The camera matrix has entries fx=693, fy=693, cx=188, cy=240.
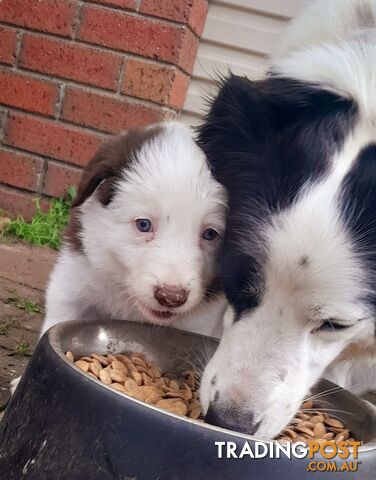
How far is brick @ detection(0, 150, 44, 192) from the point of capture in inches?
166

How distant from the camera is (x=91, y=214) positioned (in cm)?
226


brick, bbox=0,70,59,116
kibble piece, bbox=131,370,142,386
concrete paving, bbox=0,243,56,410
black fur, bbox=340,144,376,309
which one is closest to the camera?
black fur, bbox=340,144,376,309

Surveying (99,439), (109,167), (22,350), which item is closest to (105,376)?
(99,439)

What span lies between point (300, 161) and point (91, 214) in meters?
0.80

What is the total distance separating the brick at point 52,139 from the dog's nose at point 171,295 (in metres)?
2.39

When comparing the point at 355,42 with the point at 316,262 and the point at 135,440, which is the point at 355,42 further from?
the point at 135,440

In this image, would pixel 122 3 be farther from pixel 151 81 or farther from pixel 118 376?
pixel 118 376

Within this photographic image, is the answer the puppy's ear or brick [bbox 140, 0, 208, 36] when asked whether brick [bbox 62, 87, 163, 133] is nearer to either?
brick [bbox 140, 0, 208, 36]

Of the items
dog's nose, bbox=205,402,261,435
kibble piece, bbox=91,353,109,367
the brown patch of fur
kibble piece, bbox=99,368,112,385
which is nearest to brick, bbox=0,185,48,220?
the brown patch of fur

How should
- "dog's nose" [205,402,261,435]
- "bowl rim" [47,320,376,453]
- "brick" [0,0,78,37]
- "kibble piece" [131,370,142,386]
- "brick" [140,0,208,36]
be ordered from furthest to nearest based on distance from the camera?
1. "brick" [0,0,78,37]
2. "brick" [140,0,208,36]
3. "kibble piece" [131,370,142,386]
4. "dog's nose" [205,402,261,435]
5. "bowl rim" [47,320,376,453]

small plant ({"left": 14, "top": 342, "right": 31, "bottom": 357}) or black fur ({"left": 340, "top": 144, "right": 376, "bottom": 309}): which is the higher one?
black fur ({"left": 340, "top": 144, "right": 376, "bottom": 309})

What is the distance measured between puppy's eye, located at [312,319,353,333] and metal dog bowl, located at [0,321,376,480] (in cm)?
28

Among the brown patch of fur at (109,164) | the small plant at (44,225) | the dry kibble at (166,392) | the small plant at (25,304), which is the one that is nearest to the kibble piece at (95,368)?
the dry kibble at (166,392)

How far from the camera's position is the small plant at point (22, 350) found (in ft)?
8.69
